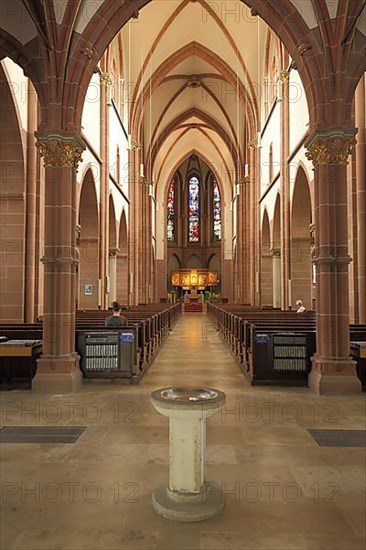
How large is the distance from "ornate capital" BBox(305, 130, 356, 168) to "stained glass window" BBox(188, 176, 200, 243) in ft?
134

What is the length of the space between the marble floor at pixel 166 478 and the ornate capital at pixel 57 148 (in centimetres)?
429

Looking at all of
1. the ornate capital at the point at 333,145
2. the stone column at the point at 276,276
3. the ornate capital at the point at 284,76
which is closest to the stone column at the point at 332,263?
the ornate capital at the point at 333,145

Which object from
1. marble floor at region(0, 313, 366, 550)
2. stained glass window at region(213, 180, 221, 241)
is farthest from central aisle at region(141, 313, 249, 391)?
stained glass window at region(213, 180, 221, 241)

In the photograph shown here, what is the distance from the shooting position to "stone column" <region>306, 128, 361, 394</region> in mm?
8305

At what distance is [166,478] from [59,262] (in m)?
5.30

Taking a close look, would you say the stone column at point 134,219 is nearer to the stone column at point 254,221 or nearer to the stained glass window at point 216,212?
the stone column at point 254,221

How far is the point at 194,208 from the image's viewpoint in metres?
49.3

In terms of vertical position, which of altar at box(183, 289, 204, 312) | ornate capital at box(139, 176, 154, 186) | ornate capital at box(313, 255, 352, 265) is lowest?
altar at box(183, 289, 204, 312)

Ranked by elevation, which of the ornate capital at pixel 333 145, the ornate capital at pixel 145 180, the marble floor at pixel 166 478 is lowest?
the marble floor at pixel 166 478

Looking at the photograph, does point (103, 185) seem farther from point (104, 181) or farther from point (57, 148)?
point (57, 148)

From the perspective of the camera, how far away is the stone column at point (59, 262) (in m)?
8.57

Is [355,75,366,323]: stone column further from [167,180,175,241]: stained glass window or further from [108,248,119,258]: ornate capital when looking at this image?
[167,180,175,241]: stained glass window

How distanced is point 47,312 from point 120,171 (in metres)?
14.2

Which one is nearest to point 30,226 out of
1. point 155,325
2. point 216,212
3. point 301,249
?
point 155,325
